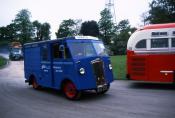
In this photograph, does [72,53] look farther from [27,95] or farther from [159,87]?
[159,87]

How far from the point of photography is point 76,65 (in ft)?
38.0

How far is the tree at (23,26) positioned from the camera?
10544 centimetres

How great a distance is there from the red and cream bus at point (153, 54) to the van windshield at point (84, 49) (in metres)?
3.04

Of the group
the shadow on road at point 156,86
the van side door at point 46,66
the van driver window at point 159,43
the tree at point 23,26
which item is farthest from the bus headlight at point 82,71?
the tree at point 23,26

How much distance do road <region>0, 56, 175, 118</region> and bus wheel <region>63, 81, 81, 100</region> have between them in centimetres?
25

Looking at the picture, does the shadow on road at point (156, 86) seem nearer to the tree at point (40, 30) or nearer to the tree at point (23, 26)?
the tree at point (23, 26)

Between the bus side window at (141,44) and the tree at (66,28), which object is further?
the tree at (66,28)

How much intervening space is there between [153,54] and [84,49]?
13.6 ft

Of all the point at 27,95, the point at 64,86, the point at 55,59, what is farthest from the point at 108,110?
the point at 27,95

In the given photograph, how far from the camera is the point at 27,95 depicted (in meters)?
13.9

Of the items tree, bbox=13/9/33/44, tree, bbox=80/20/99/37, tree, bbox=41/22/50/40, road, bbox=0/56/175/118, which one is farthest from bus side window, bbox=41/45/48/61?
tree, bbox=41/22/50/40

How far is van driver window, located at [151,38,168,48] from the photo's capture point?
14.4 m

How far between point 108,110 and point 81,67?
2.30 metres

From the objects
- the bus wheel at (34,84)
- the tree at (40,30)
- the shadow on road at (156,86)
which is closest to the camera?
the shadow on road at (156,86)
